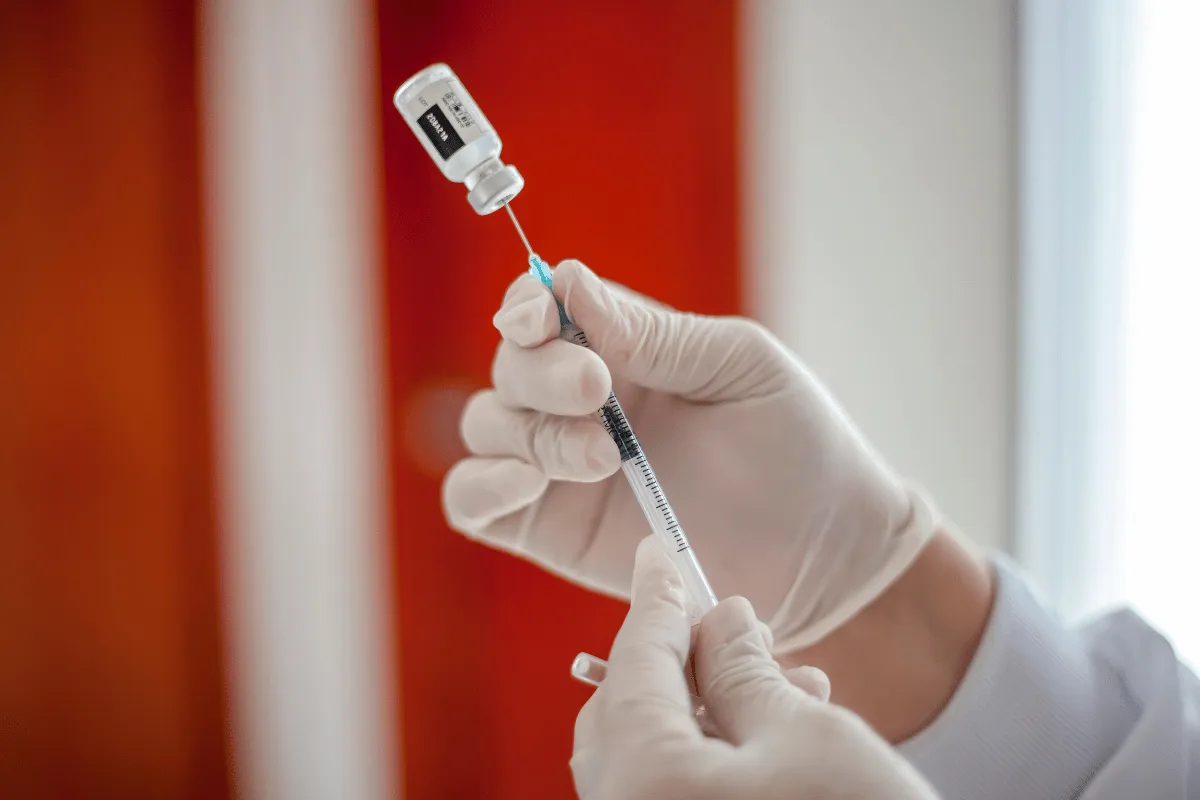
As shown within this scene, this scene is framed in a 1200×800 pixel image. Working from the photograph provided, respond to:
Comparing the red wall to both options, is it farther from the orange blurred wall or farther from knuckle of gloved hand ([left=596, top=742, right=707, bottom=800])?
knuckle of gloved hand ([left=596, top=742, right=707, bottom=800])

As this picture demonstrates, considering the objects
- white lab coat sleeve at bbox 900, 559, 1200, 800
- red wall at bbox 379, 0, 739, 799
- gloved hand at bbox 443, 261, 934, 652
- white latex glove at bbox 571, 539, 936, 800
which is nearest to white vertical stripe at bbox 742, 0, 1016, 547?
red wall at bbox 379, 0, 739, 799

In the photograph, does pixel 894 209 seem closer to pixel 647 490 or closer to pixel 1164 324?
pixel 1164 324

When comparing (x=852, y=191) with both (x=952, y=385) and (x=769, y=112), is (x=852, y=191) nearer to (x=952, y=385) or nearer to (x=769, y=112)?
(x=769, y=112)

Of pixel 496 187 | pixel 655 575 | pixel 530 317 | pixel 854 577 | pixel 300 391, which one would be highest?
pixel 496 187

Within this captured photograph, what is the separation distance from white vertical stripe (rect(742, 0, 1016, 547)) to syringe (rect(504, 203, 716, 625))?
2.46 feet

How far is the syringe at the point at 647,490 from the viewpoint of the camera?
0.78 m

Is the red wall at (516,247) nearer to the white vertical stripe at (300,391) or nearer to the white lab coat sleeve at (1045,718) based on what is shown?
the white vertical stripe at (300,391)

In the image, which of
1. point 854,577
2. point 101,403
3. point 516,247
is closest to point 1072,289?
point 854,577

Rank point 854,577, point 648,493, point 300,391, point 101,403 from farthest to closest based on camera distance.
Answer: point 300,391
point 101,403
point 854,577
point 648,493

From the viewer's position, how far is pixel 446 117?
0.73 m

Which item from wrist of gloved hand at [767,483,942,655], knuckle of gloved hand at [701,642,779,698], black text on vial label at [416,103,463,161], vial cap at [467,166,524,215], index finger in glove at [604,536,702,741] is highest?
black text on vial label at [416,103,463,161]

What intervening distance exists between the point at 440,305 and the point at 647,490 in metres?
0.68

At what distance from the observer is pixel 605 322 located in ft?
2.74

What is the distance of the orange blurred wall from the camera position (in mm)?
1155
